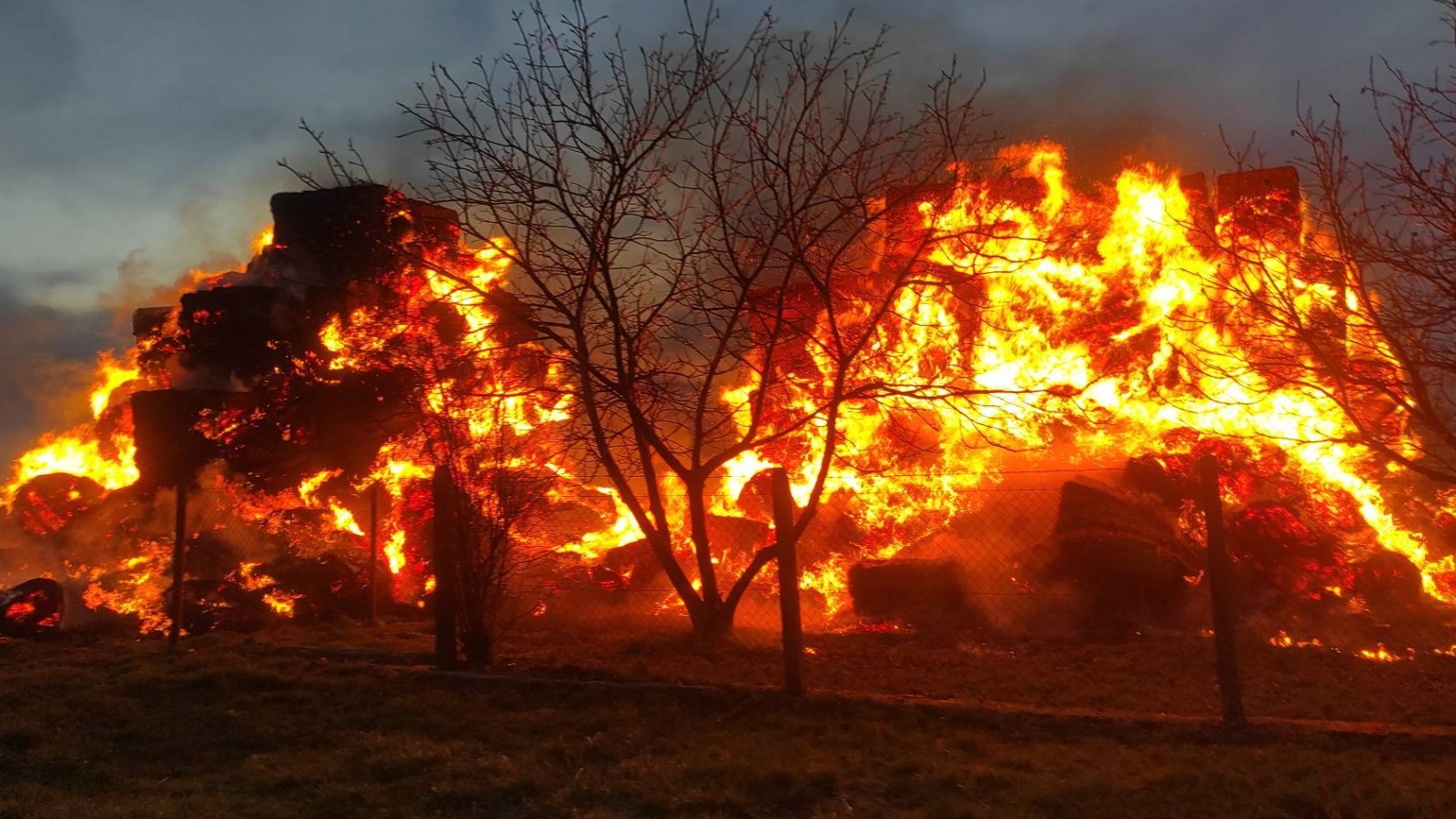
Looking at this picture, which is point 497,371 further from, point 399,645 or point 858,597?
point 858,597

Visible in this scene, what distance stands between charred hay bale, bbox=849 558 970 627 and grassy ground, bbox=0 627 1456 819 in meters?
4.33

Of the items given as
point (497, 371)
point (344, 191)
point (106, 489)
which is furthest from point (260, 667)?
point (106, 489)

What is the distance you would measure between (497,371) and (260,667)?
3501 millimetres

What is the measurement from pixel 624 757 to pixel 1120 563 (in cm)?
676

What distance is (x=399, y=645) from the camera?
10.2m

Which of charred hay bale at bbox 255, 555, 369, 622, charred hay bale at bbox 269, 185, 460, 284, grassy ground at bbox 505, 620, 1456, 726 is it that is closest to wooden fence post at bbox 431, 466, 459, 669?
grassy ground at bbox 505, 620, 1456, 726

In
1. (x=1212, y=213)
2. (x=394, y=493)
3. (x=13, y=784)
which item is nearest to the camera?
(x=13, y=784)

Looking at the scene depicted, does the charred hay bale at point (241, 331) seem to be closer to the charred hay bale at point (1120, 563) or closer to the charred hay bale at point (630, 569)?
the charred hay bale at point (630, 569)

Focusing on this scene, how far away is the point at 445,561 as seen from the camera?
27.6 feet

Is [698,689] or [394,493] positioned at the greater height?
[394,493]

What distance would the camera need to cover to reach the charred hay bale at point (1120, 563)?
10.3 meters

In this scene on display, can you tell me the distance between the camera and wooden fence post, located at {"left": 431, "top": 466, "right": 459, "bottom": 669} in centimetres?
835

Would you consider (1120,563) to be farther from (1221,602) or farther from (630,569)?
(630,569)

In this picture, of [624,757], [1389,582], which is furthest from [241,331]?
[1389,582]
